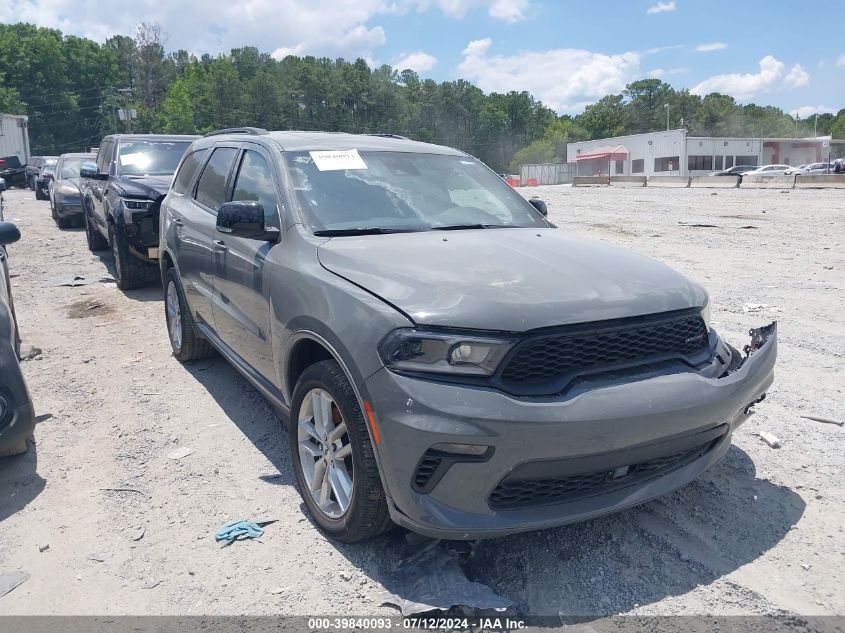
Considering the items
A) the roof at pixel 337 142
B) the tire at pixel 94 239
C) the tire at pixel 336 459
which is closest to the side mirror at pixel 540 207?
the roof at pixel 337 142

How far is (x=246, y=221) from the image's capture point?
3480mm

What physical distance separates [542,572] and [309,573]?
1.00m

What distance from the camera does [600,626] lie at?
250 centimetres

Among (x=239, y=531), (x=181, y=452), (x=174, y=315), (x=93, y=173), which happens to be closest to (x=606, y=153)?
(x=93, y=173)

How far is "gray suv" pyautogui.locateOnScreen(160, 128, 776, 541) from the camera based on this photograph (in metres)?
2.46

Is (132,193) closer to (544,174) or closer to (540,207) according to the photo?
(540,207)

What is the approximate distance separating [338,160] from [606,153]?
76545 mm

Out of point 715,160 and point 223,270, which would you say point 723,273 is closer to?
point 223,270

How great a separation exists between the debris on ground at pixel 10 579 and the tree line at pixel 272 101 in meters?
78.5

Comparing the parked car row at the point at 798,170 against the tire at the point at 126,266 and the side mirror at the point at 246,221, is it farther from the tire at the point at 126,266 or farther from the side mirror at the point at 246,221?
the side mirror at the point at 246,221

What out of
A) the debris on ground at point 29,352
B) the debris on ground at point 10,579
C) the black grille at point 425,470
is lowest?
the debris on ground at point 10,579

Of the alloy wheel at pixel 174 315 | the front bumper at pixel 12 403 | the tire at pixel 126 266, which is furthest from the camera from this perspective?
the tire at pixel 126 266

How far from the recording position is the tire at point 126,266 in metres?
8.40

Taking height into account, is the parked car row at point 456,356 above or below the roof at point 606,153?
below
